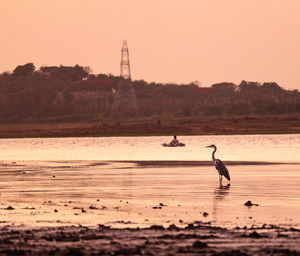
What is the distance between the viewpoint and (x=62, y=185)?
103ft

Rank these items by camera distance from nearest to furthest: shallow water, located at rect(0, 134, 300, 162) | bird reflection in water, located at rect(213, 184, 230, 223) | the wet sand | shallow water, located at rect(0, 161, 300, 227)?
1. the wet sand
2. shallow water, located at rect(0, 161, 300, 227)
3. bird reflection in water, located at rect(213, 184, 230, 223)
4. shallow water, located at rect(0, 134, 300, 162)

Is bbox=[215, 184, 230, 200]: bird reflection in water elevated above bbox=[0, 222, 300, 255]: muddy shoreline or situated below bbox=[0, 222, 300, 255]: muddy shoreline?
above

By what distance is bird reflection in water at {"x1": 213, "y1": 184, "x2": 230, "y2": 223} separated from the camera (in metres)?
21.5

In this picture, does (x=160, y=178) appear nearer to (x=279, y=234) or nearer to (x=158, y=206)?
(x=158, y=206)

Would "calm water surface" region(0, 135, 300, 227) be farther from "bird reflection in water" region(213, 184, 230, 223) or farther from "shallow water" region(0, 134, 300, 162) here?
"shallow water" region(0, 134, 300, 162)

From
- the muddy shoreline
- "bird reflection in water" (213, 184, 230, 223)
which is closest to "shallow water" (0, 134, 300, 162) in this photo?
"bird reflection in water" (213, 184, 230, 223)

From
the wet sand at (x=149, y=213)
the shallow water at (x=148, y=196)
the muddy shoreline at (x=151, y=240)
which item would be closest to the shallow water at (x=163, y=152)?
the shallow water at (x=148, y=196)

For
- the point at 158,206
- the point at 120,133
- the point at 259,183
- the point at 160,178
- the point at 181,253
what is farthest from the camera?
the point at 120,133

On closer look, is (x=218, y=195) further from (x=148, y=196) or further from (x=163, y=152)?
(x=163, y=152)

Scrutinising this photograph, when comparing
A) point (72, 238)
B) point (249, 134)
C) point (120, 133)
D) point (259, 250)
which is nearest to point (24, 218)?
point (72, 238)

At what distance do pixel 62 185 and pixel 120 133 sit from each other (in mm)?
99014

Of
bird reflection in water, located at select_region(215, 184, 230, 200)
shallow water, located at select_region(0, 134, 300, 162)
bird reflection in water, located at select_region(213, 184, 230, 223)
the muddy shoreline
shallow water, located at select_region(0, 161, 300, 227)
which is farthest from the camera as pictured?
shallow water, located at select_region(0, 134, 300, 162)

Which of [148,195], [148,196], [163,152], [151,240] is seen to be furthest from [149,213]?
[163,152]

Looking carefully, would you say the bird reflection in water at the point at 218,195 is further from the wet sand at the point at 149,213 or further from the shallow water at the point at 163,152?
the shallow water at the point at 163,152
